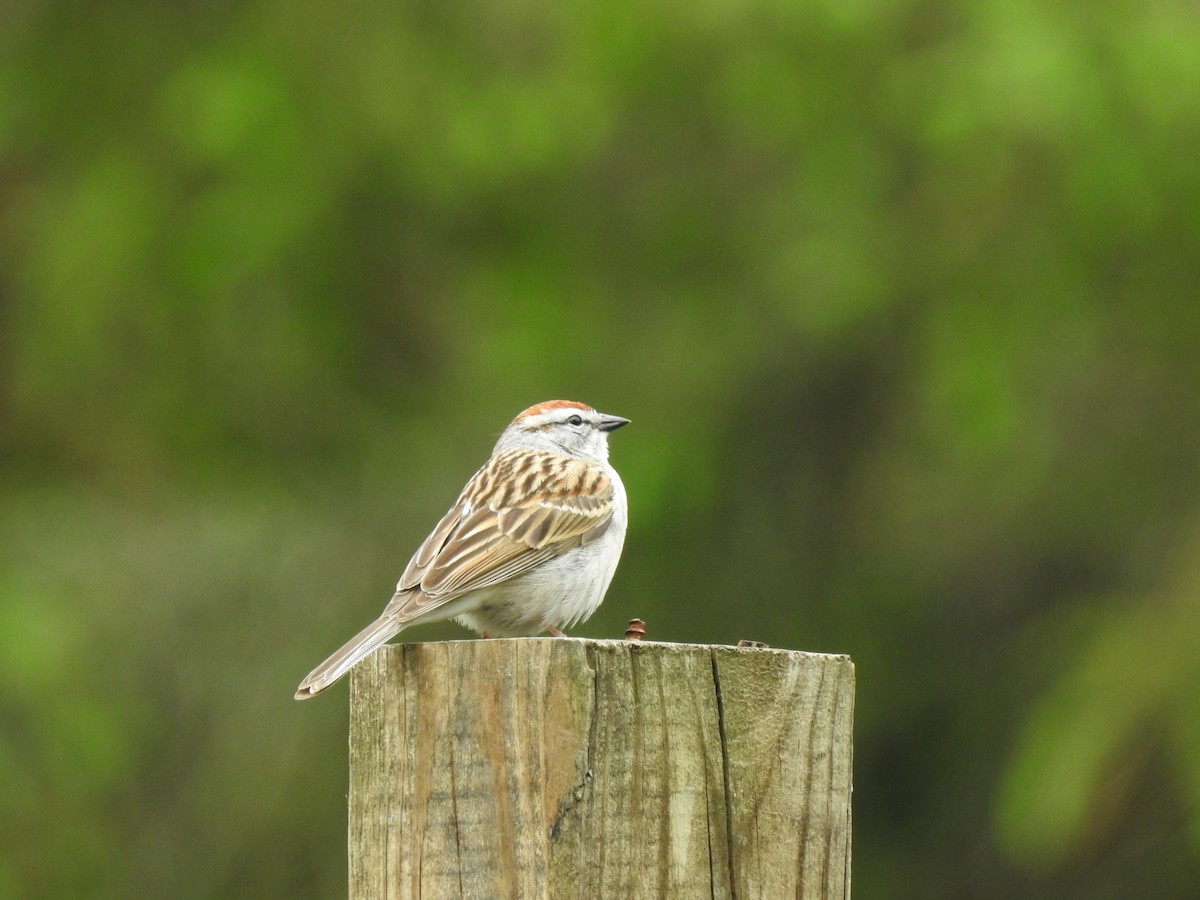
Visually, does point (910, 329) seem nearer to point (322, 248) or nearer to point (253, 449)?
point (322, 248)

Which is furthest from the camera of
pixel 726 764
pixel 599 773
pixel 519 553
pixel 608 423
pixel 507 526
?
pixel 608 423

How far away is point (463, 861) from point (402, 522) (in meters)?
6.87

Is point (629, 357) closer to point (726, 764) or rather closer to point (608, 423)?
point (608, 423)

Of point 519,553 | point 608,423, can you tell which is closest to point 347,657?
point 519,553

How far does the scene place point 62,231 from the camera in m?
10.6

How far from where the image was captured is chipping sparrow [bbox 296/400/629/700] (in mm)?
4730

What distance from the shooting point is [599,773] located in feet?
9.45

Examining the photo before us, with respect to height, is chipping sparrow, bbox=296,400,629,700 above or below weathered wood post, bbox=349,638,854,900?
above

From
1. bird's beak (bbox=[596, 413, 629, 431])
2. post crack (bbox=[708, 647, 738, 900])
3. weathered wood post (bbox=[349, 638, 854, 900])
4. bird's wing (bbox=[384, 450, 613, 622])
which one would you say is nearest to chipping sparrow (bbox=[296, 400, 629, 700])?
bird's wing (bbox=[384, 450, 613, 622])

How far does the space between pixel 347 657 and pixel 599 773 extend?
1.18 metres

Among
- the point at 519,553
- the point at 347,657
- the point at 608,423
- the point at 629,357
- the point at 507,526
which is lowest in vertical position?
the point at 347,657

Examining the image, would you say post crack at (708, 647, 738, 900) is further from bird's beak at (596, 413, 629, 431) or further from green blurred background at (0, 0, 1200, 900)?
green blurred background at (0, 0, 1200, 900)

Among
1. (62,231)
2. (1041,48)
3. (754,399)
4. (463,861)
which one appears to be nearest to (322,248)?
(62,231)

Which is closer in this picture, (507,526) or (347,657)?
(347,657)
